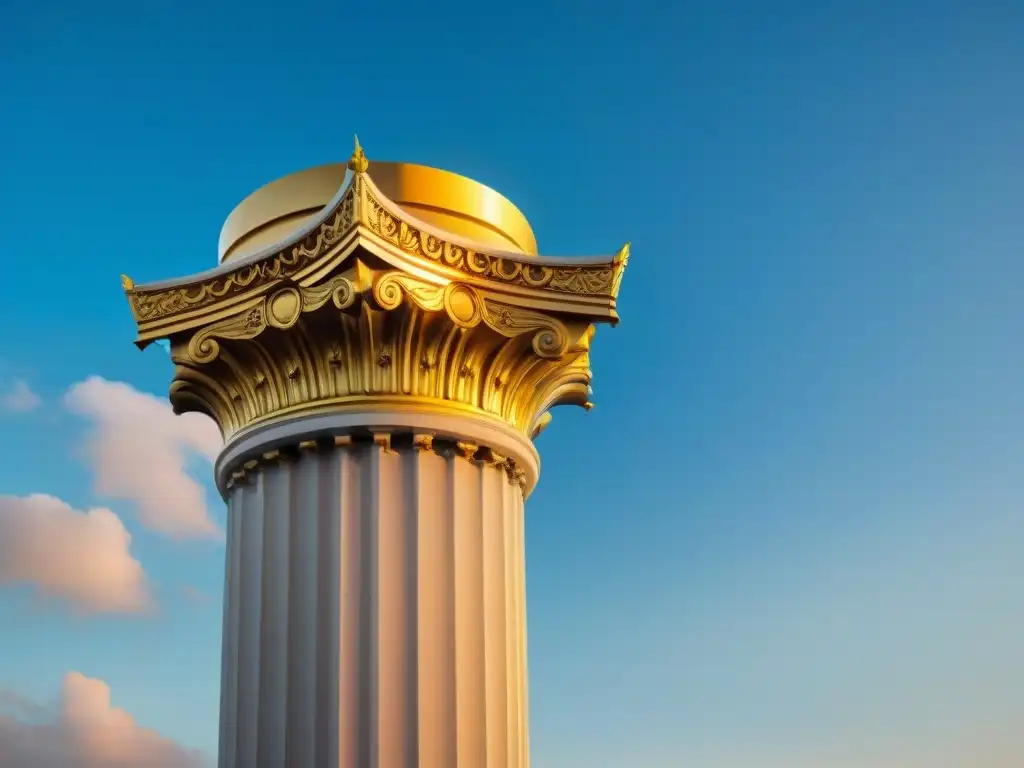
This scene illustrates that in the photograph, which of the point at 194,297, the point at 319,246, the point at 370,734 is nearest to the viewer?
the point at 370,734

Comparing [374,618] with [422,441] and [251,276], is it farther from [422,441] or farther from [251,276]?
[251,276]

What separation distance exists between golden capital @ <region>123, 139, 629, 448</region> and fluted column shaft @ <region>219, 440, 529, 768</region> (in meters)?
0.62

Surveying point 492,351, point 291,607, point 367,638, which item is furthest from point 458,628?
point 492,351

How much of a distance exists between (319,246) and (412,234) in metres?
0.87

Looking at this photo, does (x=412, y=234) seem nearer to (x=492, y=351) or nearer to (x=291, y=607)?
(x=492, y=351)

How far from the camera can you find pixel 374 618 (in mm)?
11156

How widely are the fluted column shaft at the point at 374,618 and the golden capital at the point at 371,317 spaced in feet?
2.05

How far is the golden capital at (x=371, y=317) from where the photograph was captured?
11461 millimetres

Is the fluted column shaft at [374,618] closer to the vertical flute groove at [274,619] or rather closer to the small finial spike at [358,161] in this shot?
the vertical flute groove at [274,619]

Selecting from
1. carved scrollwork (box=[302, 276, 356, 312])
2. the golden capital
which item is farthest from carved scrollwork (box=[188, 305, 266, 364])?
carved scrollwork (box=[302, 276, 356, 312])

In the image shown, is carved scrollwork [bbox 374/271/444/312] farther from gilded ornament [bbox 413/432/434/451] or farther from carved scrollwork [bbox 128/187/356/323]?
gilded ornament [bbox 413/432/434/451]

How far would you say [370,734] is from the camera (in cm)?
1080

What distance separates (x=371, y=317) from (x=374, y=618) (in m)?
2.74

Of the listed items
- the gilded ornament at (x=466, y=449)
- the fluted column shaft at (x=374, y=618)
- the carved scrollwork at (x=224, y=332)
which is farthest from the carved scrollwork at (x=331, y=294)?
the gilded ornament at (x=466, y=449)
